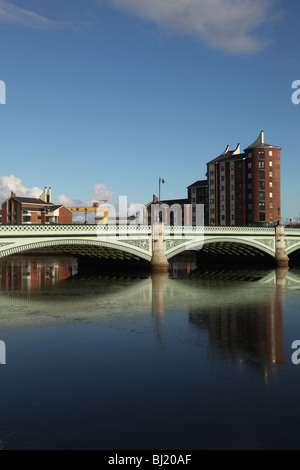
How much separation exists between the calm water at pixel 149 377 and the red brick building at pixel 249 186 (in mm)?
73816

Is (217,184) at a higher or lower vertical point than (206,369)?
higher

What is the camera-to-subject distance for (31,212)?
104500 mm

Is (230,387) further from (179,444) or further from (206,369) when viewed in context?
(179,444)

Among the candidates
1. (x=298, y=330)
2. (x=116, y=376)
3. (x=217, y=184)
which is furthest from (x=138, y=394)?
(x=217, y=184)

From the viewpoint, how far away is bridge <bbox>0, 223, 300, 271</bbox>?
38.6 metres

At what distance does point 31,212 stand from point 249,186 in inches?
2058

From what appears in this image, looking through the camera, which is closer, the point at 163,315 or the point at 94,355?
the point at 94,355

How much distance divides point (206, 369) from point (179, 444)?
5.07 metres

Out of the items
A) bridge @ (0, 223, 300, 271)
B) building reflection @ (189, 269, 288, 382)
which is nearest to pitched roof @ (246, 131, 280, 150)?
bridge @ (0, 223, 300, 271)

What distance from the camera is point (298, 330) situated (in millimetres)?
19688

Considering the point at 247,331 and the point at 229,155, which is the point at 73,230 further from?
the point at 229,155

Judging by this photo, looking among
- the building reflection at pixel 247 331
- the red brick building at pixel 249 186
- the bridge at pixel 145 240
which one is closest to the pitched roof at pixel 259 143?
the red brick building at pixel 249 186

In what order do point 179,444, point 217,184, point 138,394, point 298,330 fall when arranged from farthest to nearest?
point 217,184 < point 298,330 < point 138,394 < point 179,444

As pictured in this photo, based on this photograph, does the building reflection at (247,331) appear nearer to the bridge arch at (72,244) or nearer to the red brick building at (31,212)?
the bridge arch at (72,244)
